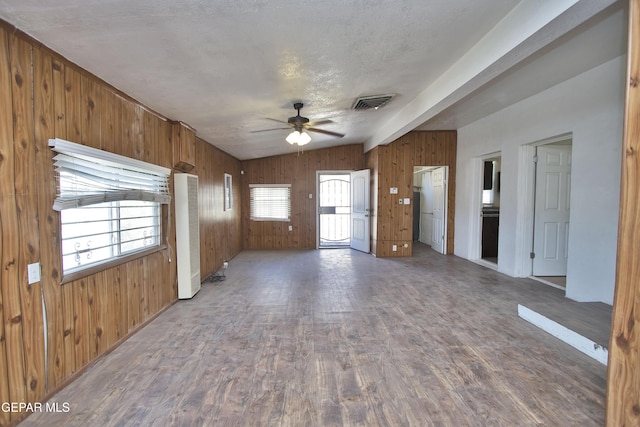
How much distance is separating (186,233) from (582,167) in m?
4.72

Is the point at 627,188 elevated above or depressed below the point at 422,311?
above

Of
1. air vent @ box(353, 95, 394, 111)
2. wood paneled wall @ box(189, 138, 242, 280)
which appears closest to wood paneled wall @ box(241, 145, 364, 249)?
wood paneled wall @ box(189, 138, 242, 280)

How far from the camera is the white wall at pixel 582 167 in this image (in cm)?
296

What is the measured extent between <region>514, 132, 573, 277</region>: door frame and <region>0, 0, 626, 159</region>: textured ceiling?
3.89 ft

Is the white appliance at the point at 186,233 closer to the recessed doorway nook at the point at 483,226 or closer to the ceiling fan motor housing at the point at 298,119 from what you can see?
the ceiling fan motor housing at the point at 298,119

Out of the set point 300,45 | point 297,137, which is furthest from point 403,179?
point 300,45

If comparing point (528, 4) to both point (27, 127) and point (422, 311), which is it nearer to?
point (422, 311)

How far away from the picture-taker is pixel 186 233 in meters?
3.51

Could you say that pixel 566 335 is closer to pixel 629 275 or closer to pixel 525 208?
pixel 629 275

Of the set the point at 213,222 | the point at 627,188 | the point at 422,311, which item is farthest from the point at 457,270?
the point at 213,222

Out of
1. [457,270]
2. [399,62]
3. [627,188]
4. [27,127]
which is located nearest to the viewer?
[627,188]

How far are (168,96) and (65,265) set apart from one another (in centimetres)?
163

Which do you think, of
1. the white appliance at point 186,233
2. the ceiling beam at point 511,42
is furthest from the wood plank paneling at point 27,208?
the ceiling beam at point 511,42

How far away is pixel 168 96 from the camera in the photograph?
8.66ft
